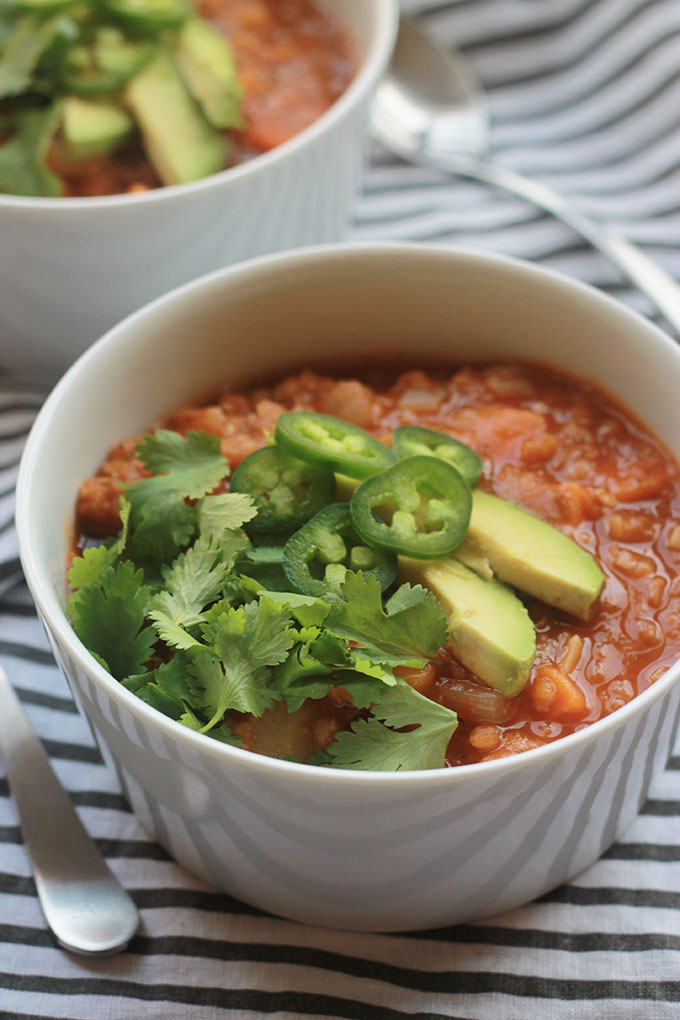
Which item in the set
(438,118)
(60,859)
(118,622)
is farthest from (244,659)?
(438,118)

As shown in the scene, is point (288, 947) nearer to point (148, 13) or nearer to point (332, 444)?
point (332, 444)

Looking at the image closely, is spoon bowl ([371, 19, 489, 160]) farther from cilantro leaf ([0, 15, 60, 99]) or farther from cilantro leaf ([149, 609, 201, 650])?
cilantro leaf ([149, 609, 201, 650])

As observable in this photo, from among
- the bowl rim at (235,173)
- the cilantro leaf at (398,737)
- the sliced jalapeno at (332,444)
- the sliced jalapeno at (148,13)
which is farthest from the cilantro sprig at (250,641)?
the sliced jalapeno at (148,13)

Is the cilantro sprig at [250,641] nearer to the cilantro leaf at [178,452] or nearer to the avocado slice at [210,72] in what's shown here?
the cilantro leaf at [178,452]

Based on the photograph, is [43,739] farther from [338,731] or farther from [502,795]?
[502,795]

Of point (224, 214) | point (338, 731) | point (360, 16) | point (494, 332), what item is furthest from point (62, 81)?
point (338, 731)

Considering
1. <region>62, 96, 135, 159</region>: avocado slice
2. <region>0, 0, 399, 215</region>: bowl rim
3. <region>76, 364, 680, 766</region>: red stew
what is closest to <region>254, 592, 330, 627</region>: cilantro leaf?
<region>76, 364, 680, 766</region>: red stew
